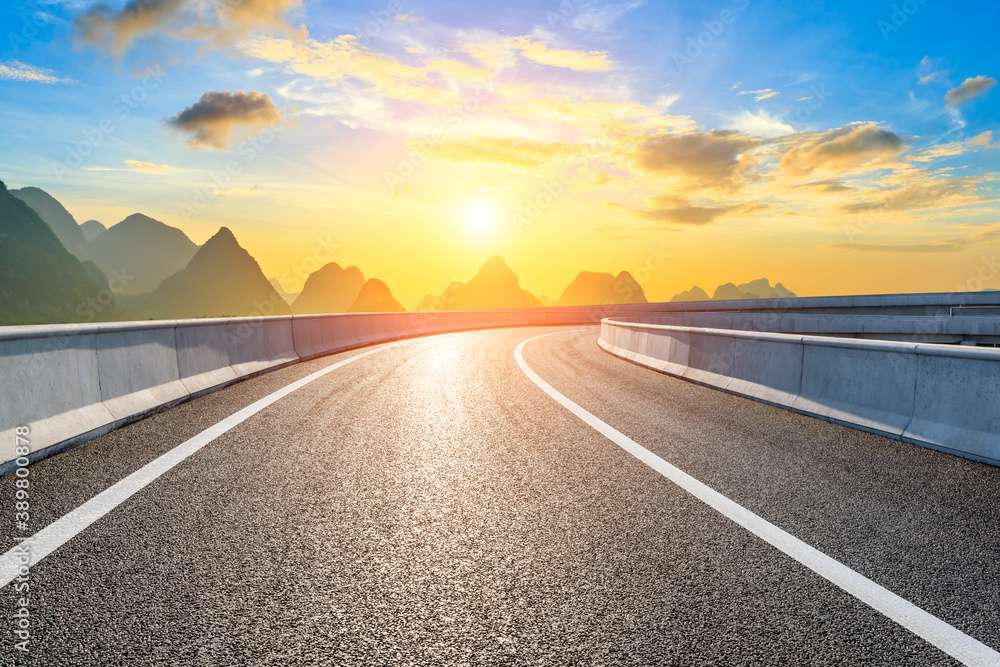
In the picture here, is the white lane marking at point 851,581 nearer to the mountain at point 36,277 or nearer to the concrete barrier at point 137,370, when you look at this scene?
the concrete barrier at point 137,370

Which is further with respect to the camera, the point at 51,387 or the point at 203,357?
the point at 203,357

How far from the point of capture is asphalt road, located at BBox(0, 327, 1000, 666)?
2641 millimetres

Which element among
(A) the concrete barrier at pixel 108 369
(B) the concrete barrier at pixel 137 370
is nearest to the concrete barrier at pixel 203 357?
(A) the concrete barrier at pixel 108 369

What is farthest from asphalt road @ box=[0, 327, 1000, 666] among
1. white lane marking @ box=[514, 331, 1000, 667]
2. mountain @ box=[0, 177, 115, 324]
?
mountain @ box=[0, 177, 115, 324]

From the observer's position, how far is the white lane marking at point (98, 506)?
3.49 meters

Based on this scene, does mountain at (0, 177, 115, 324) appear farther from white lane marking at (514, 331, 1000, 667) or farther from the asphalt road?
white lane marking at (514, 331, 1000, 667)

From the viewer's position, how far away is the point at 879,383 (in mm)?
7316

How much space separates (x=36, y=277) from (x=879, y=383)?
686 ft

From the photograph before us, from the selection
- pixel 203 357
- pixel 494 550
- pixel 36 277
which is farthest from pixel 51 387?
pixel 36 277

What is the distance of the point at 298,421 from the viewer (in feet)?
24.8

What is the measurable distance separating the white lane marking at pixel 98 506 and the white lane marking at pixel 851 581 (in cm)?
398

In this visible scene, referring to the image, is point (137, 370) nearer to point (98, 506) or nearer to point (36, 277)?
point (98, 506)

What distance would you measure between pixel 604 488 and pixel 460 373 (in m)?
7.90

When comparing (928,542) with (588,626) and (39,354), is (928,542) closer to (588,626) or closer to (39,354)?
(588,626)
